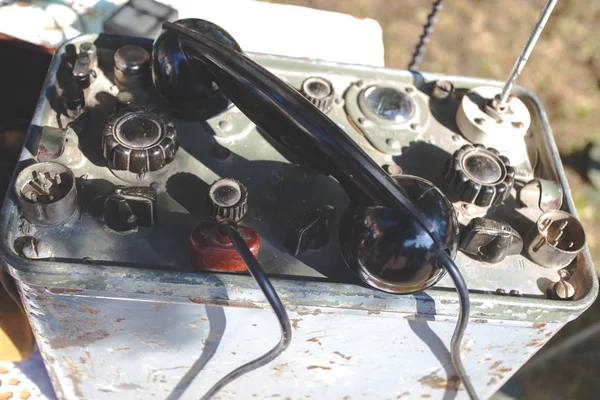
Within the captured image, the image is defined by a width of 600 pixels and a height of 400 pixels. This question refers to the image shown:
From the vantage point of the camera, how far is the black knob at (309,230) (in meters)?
0.88

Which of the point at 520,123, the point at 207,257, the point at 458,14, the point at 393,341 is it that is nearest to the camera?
the point at 207,257

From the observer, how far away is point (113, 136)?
0.90 m

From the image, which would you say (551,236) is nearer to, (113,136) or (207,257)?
(207,257)

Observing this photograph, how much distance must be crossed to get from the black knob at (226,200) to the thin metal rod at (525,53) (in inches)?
19.1

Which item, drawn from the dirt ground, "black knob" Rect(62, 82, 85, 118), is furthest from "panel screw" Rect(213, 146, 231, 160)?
the dirt ground

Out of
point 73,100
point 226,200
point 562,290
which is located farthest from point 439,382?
point 73,100

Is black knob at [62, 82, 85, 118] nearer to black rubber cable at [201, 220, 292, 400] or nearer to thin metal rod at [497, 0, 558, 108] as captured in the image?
black rubber cable at [201, 220, 292, 400]

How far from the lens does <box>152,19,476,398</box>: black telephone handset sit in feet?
2.70

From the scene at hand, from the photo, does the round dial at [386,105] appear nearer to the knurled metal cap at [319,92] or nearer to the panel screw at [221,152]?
the knurled metal cap at [319,92]

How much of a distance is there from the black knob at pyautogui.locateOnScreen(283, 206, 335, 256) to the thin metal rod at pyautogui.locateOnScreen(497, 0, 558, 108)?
0.39 metres

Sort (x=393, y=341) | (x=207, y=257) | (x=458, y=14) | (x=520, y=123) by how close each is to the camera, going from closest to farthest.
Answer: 1. (x=207, y=257)
2. (x=393, y=341)
3. (x=520, y=123)
4. (x=458, y=14)

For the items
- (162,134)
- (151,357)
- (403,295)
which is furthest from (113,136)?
(403,295)

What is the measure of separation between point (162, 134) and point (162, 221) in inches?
5.0

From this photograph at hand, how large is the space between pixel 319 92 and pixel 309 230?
0.27 metres
